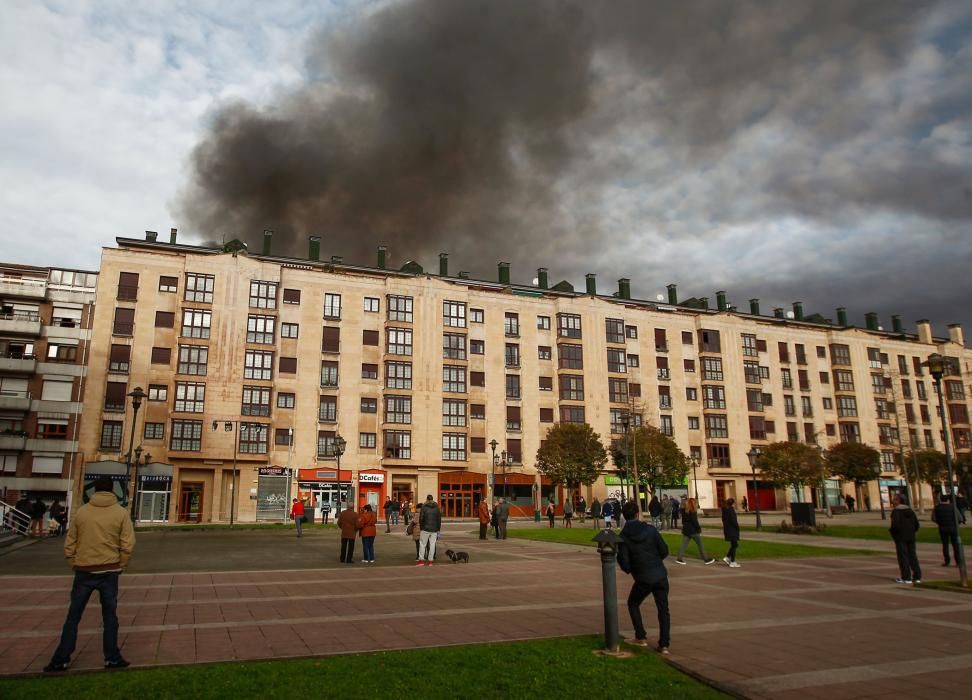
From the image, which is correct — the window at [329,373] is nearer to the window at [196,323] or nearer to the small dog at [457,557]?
the window at [196,323]

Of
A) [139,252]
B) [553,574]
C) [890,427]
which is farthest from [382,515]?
[890,427]

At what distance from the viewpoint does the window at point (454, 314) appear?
60.6 meters

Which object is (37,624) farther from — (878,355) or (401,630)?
(878,355)

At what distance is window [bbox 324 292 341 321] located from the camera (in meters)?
57.6

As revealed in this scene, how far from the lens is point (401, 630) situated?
8969 millimetres

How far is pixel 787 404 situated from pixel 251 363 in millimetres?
56823

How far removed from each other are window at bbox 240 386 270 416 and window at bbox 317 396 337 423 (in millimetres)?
4196

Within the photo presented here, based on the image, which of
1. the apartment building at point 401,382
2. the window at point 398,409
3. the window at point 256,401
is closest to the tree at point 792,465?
the apartment building at point 401,382

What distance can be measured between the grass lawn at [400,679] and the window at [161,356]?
49.9m

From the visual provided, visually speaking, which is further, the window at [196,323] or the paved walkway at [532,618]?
the window at [196,323]

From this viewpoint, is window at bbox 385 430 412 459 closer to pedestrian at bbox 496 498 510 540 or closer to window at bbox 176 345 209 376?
window at bbox 176 345 209 376

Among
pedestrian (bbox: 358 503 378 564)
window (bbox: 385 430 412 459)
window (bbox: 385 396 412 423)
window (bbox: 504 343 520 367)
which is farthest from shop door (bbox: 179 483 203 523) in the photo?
pedestrian (bbox: 358 503 378 564)

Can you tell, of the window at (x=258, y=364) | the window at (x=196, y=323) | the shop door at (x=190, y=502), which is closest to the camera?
the shop door at (x=190, y=502)

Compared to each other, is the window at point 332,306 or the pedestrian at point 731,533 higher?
the window at point 332,306
